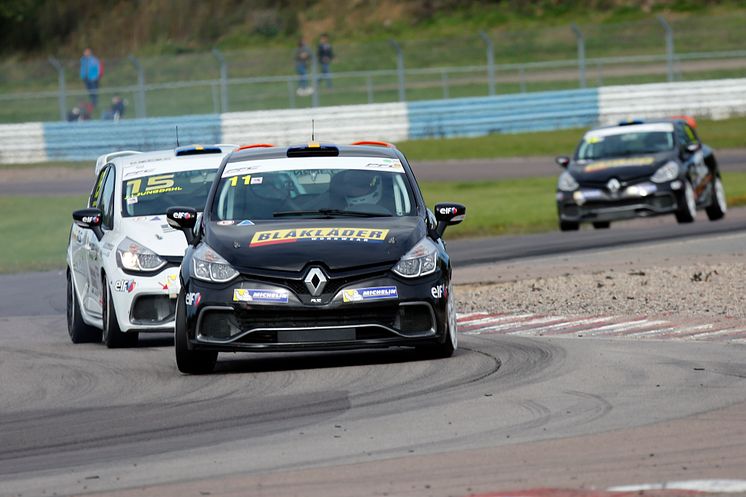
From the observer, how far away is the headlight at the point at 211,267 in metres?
10.3

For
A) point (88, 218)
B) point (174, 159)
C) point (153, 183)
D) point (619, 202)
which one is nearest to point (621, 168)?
point (619, 202)

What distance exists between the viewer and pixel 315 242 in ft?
34.2

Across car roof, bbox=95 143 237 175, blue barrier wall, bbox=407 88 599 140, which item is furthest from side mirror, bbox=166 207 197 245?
blue barrier wall, bbox=407 88 599 140

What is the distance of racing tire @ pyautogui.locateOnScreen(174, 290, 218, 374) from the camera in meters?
10.4

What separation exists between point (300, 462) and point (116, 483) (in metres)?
0.82

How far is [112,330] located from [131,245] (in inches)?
26.2

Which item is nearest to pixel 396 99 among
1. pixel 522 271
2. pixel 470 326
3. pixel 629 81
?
pixel 629 81

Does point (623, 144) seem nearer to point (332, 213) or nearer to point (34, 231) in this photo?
point (34, 231)

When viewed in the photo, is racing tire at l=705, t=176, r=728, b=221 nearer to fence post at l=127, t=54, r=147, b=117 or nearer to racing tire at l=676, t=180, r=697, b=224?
racing tire at l=676, t=180, r=697, b=224

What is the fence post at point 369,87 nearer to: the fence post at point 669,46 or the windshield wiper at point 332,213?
the fence post at point 669,46

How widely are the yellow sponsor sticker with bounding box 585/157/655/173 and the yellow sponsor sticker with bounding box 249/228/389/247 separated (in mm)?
13390

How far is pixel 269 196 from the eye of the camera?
11328 mm

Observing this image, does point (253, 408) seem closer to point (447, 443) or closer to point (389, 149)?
point (447, 443)

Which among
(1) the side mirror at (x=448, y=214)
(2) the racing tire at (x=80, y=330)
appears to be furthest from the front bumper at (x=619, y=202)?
(1) the side mirror at (x=448, y=214)
